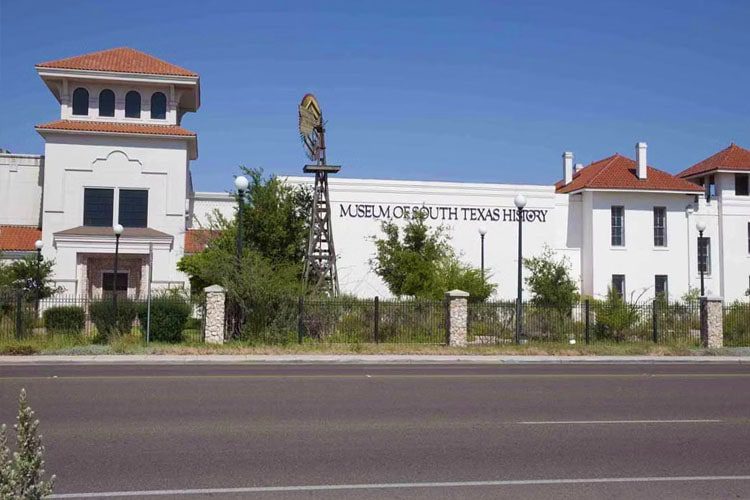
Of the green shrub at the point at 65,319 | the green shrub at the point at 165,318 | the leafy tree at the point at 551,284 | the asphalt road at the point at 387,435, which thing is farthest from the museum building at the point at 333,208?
the asphalt road at the point at 387,435

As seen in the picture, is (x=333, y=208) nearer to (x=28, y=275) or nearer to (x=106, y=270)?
(x=106, y=270)

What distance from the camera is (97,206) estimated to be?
41188 mm

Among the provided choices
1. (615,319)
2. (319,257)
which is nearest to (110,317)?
(319,257)

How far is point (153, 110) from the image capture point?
4303cm

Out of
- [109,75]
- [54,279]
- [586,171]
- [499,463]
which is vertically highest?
[109,75]

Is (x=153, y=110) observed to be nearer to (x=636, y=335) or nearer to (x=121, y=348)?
(x=121, y=348)

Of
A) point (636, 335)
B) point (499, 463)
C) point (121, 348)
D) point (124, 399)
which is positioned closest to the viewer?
point (499, 463)

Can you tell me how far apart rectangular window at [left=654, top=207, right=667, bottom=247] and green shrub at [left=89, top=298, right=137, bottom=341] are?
3243 centimetres

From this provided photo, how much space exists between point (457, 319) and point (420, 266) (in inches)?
414

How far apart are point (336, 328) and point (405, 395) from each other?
500 inches

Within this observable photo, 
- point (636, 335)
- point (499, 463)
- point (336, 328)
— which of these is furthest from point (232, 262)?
point (499, 463)

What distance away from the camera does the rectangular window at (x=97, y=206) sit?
40969 mm

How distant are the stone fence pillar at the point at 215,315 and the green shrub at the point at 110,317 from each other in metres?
2.66

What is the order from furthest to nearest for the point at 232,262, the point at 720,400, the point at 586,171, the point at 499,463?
the point at 586,171
the point at 232,262
the point at 720,400
the point at 499,463
